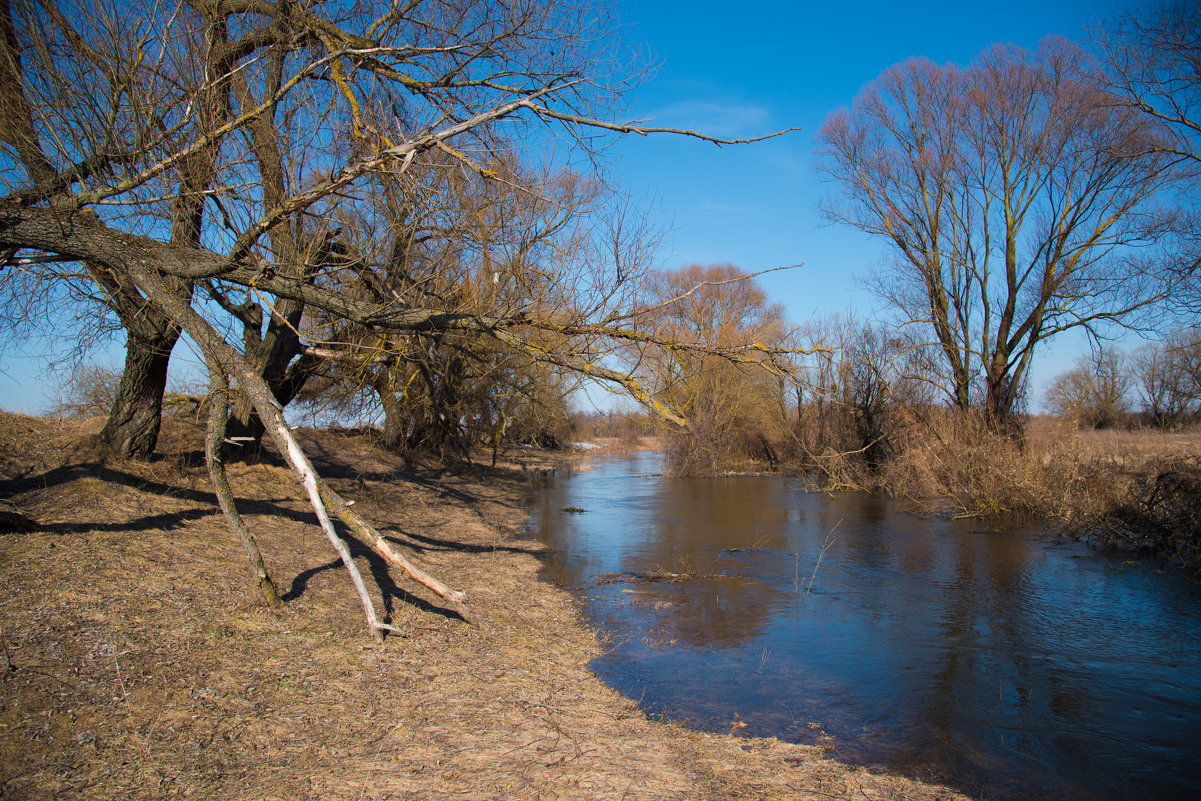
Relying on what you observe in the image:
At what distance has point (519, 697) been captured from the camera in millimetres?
5043

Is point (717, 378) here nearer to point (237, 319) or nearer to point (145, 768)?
point (237, 319)

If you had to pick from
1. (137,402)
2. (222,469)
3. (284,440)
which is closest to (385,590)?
(222,469)

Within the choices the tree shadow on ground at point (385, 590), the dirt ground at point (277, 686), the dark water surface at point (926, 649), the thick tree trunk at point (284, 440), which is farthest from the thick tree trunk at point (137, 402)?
the dark water surface at point (926, 649)

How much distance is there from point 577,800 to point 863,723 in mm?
2649

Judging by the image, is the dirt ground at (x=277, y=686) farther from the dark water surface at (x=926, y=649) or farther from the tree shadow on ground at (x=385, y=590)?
the dark water surface at (x=926, y=649)

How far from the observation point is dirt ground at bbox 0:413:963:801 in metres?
3.54

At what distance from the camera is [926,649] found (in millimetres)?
6863

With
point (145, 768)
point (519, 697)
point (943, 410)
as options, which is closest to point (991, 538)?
point (943, 410)

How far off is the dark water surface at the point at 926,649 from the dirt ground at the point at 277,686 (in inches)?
25.1

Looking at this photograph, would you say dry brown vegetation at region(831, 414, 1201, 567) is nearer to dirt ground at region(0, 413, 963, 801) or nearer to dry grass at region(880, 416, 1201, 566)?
dry grass at region(880, 416, 1201, 566)

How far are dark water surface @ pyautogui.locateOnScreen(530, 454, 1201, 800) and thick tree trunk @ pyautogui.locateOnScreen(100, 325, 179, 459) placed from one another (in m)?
5.83

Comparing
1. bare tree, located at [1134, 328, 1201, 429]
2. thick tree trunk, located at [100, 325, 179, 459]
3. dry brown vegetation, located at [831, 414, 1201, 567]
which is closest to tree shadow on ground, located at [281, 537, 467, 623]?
thick tree trunk, located at [100, 325, 179, 459]

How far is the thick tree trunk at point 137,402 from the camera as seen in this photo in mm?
8219

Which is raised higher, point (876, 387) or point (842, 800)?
point (876, 387)
